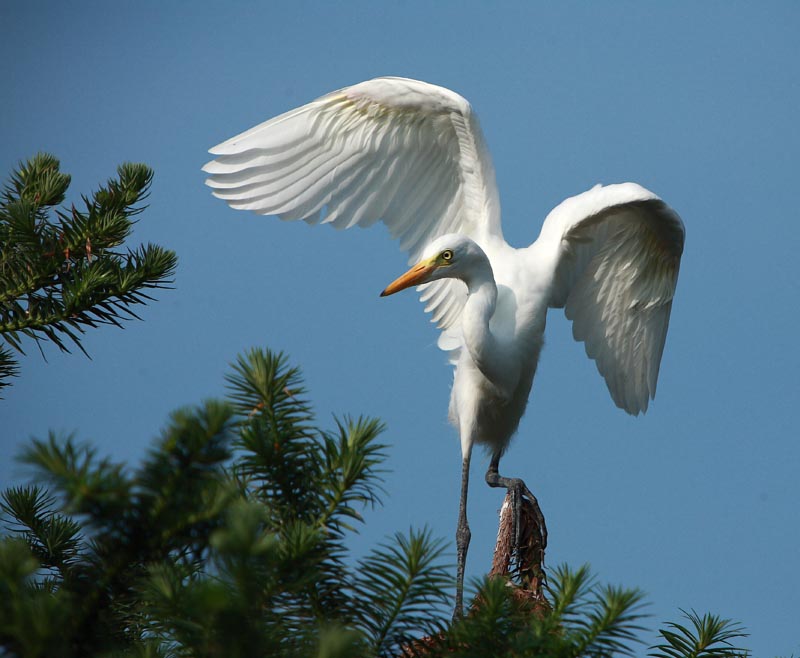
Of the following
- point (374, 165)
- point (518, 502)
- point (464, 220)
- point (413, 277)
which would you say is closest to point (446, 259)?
point (413, 277)

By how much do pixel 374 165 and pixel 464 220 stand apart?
78 centimetres

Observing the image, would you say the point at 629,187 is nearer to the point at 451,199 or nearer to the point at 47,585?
the point at 451,199

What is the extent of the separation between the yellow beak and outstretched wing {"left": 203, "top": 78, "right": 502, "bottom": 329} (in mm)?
1088

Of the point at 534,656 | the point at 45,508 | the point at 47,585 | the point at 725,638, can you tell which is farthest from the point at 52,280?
the point at 725,638

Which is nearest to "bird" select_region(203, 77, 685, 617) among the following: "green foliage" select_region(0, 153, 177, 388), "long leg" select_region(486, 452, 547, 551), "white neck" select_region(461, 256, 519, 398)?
"white neck" select_region(461, 256, 519, 398)

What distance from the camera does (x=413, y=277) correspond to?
5992 mm

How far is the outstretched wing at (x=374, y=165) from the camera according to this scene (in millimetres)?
6809

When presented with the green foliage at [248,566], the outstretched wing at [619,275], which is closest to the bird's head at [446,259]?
the outstretched wing at [619,275]

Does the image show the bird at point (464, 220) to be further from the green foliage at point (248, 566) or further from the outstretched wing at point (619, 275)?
the green foliage at point (248, 566)

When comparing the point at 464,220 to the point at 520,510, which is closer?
the point at 520,510

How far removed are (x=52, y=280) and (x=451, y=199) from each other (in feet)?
13.8

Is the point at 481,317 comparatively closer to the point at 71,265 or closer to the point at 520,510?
the point at 520,510

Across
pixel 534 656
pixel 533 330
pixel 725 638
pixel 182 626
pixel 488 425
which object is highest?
pixel 533 330

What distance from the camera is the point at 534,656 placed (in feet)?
8.25
